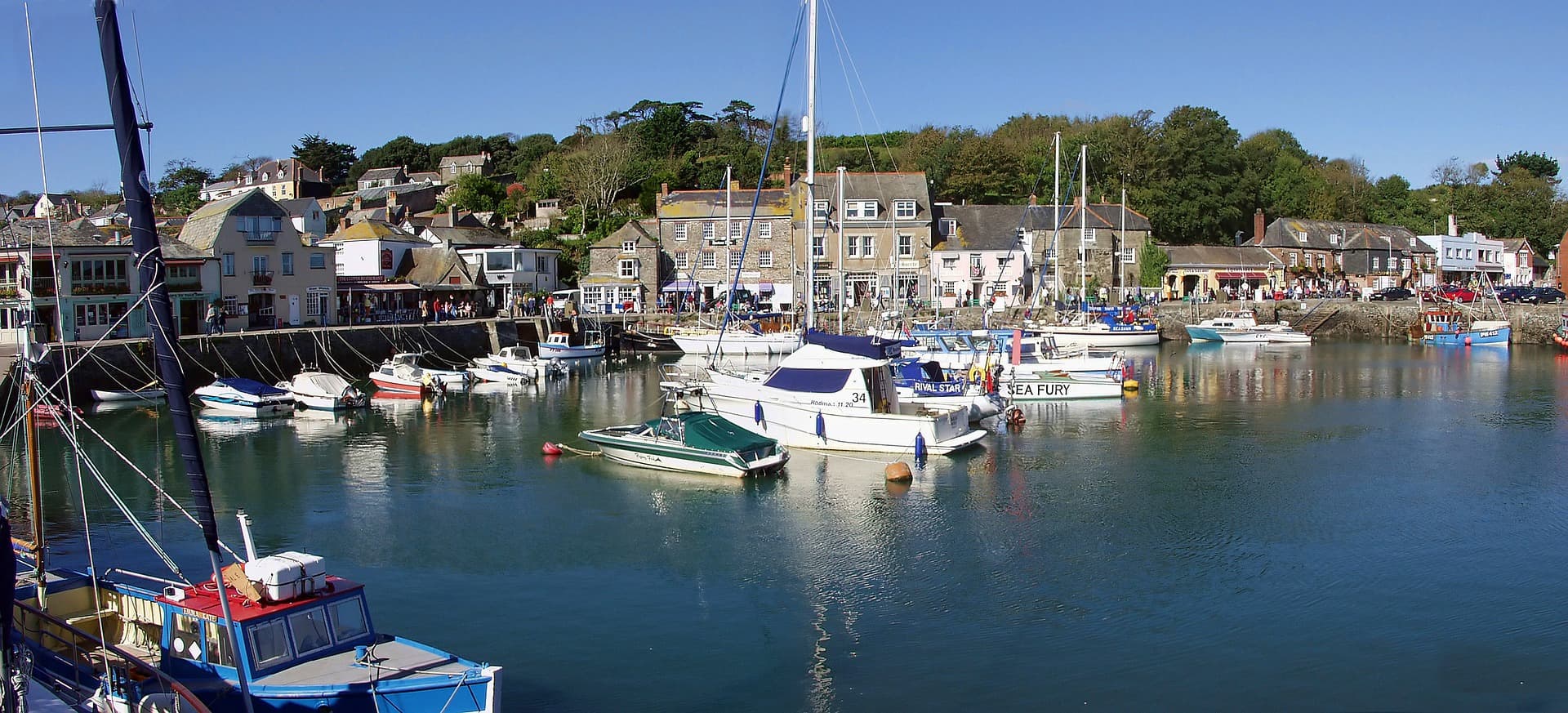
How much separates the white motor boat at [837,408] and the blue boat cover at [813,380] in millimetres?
23

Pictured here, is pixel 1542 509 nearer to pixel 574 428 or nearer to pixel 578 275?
pixel 574 428

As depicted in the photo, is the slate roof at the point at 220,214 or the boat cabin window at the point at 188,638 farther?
the slate roof at the point at 220,214

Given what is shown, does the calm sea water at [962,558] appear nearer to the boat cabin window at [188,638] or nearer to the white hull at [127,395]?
the white hull at [127,395]

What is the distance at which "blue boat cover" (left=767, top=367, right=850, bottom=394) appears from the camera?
32156mm

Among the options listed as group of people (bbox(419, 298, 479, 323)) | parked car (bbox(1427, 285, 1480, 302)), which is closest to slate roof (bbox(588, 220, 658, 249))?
group of people (bbox(419, 298, 479, 323))

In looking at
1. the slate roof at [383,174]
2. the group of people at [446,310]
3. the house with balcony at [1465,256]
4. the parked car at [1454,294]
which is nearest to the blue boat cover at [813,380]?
the group of people at [446,310]

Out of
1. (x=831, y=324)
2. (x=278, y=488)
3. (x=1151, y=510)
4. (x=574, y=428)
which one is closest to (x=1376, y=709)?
(x=1151, y=510)

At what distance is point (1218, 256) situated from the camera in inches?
3408

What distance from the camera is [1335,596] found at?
20000 mm

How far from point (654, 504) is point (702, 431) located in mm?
3483

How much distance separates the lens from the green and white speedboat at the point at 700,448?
28837 millimetres

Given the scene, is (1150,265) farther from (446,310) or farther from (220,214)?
(220,214)

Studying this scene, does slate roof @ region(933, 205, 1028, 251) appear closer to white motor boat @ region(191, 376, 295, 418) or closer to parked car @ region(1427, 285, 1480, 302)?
parked car @ region(1427, 285, 1480, 302)

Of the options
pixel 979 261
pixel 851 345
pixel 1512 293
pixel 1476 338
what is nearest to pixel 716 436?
pixel 851 345
